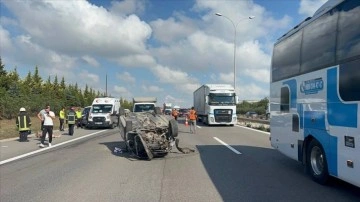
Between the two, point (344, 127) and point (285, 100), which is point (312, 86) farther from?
point (285, 100)

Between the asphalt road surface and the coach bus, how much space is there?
2.02 ft

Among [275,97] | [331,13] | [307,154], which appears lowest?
[307,154]

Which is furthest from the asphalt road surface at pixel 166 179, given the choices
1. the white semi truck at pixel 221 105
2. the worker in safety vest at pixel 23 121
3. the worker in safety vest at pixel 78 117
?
the white semi truck at pixel 221 105

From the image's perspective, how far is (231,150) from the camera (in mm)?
15602

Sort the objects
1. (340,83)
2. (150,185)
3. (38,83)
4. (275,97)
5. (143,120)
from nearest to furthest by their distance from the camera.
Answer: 1. (340,83)
2. (150,185)
3. (275,97)
4. (143,120)
5. (38,83)

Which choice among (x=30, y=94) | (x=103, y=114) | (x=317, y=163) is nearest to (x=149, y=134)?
(x=317, y=163)

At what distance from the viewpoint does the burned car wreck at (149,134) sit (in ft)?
45.2

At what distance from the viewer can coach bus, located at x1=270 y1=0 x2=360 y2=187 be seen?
7.05 metres

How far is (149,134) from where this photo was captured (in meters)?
14.2

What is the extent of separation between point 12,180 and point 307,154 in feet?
22.0

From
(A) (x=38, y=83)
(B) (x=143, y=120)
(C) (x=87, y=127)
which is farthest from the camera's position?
(A) (x=38, y=83)

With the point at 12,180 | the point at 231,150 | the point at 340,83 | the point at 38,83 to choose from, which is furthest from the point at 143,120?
the point at 38,83

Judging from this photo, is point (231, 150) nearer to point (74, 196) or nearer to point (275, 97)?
point (275, 97)

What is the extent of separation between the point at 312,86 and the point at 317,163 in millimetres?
1672
